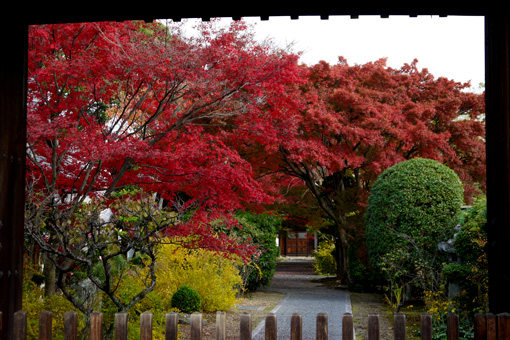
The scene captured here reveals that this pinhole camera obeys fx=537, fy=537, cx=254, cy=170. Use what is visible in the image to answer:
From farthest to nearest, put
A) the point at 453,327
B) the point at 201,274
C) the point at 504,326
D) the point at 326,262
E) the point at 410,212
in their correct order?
the point at 326,262
the point at 410,212
the point at 201,274
the point at 453,327
the point at 504,326

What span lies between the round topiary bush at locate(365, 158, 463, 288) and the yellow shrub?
320cm

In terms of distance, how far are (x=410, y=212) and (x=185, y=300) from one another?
5029 millimetres

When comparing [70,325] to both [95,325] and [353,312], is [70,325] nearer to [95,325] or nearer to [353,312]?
[95,325]

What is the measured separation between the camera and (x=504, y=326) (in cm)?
310

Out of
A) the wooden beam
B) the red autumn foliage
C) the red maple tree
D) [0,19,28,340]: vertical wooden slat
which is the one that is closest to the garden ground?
the red autumn foliage

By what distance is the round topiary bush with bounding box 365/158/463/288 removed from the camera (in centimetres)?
1085

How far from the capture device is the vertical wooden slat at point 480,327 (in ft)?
10.4

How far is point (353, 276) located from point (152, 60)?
1026 cm

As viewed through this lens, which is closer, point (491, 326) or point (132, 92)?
point (491, 326)

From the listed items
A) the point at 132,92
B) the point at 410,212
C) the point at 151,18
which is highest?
the point at 132,92

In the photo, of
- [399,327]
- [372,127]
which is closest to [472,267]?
[399,327]

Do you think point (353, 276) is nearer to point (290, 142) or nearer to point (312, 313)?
point (312, 313)

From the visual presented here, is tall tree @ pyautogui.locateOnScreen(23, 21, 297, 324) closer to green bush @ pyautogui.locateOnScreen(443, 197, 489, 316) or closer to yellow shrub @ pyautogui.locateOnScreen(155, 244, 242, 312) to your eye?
yellow shrub @ pyautogui.locateOnScreen(155, 244, 242, 312)

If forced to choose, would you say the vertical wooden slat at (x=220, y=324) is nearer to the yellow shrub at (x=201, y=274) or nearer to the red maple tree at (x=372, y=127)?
the yellow shrub at (x=201, y=274)
